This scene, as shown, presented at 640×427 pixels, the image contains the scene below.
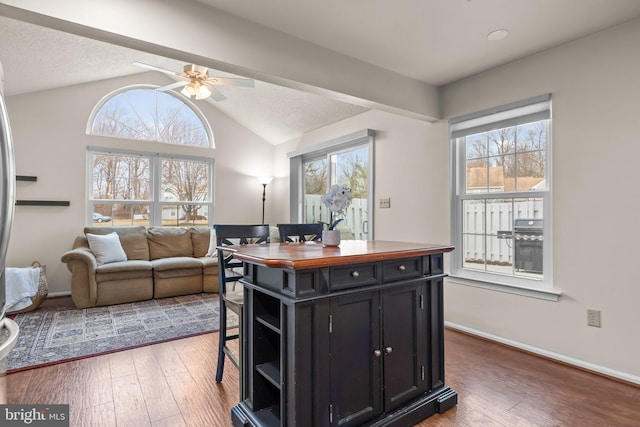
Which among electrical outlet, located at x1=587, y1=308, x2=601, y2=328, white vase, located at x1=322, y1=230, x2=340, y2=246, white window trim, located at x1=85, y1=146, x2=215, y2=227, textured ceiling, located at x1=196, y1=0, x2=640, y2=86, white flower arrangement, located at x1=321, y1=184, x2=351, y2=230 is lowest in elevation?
electrical outlet, located at x1=587, y1=308, x2=601, y2=328

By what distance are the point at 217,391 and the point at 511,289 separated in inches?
97.2

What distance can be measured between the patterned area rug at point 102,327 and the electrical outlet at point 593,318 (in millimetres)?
3075

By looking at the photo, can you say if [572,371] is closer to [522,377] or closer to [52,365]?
[522,377]

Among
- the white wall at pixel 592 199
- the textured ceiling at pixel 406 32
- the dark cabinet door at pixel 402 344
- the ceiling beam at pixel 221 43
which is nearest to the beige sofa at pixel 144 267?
the textured ceiling at pixel 406 32

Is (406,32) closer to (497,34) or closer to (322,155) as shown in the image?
(497,34)

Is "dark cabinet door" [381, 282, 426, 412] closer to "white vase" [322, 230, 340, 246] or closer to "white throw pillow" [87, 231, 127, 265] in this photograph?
"white vase" [322, 230, 340, 246]

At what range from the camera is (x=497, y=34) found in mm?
2402

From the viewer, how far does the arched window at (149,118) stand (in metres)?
4.83

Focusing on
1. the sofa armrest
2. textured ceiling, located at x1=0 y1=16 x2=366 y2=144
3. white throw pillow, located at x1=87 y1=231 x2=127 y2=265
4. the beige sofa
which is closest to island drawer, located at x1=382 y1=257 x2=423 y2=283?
textured ceiling, located at x1=0 y1=16 x2=366 y2=144

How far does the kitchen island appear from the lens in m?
1.47

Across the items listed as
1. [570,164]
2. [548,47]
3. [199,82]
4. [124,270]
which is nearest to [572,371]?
[570,164]

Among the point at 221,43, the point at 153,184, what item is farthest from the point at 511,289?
the point at 153,184

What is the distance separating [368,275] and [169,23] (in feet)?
5.99

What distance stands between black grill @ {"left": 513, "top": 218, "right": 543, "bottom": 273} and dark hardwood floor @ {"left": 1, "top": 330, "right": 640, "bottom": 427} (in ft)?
2.39
